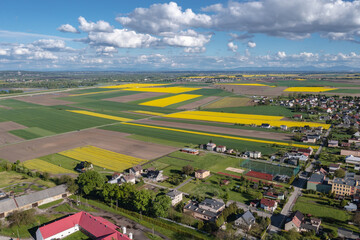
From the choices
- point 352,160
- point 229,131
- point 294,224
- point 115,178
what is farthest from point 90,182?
point 352,160

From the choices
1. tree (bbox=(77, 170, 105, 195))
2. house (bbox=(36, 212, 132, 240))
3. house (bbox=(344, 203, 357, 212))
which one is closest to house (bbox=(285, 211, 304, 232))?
house (bbox=(344, 203, 357, 212))

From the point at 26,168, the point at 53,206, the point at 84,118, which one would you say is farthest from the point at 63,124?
the point at 53,206

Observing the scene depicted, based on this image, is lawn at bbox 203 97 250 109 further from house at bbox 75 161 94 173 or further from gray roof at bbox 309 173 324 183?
house at bbox 75 161 94 173

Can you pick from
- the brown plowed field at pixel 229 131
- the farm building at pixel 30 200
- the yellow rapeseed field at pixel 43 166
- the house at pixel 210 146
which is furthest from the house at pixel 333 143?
the yellow rapeseed field at pixel 43 166

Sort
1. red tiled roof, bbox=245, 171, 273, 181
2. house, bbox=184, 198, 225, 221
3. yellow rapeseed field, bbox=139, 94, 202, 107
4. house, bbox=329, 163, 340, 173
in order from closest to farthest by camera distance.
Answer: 1. house, bbox=184, 198, 225, 221
2. red tiled roof, bbox=245, 171, 273, 181
3. house, bbox=329, 163, 340, 173
4. yellow rapeseed field, bbox=139, 94, 202, 107

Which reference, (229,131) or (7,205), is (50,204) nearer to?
(7,205)

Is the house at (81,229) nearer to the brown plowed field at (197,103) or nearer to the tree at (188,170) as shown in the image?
the tree at (188,170)

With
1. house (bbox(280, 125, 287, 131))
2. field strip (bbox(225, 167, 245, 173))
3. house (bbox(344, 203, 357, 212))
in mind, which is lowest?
house (bbox(344, 203, 357, 212))

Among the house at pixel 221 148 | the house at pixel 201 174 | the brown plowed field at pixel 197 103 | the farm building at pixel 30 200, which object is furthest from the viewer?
the brown plowed field at pixel 197 103
